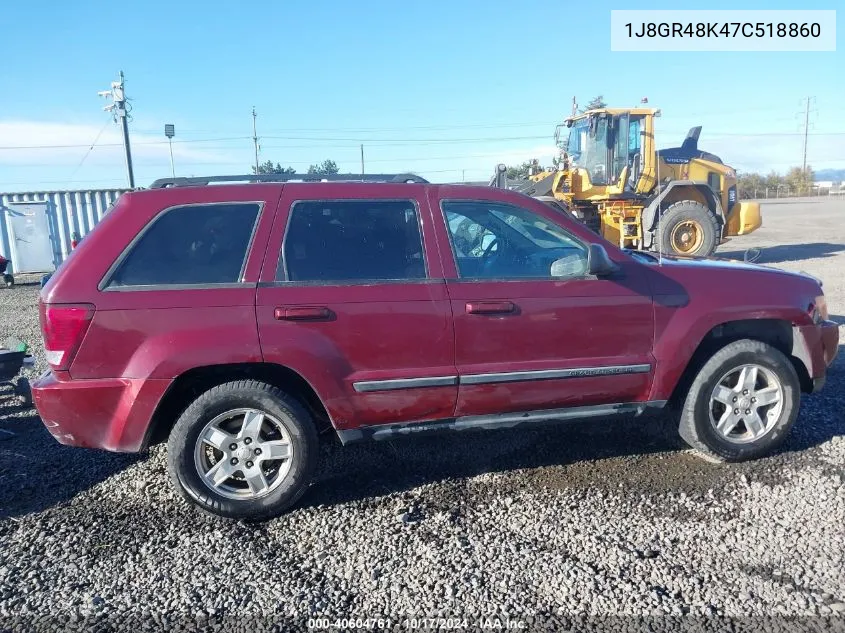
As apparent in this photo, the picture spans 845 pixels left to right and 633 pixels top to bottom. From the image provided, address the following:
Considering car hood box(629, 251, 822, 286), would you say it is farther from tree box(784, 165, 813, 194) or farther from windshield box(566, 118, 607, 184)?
tree box(784, 165, 813, 194)

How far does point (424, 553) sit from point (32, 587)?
1832 mm

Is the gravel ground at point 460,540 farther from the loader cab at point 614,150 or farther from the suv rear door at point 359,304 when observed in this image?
the loader cab at point 614,150

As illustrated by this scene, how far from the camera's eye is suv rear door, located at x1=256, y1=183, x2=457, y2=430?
3398 mm

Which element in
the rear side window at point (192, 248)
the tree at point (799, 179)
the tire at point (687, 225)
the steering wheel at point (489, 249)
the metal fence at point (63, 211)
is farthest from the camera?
the tree at point (799, 179)

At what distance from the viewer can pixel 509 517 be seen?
3418 millimetres

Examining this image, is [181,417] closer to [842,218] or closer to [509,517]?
[509,517]

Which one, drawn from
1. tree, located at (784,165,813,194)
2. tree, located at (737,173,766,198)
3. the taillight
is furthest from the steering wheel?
tree, located at (784,165,813,194)

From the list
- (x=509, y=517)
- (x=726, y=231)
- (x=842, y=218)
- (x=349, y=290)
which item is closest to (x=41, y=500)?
(x=349, y=290)

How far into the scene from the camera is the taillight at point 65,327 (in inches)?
126

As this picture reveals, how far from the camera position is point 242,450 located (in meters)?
3.47

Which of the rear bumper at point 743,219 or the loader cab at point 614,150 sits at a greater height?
the loader cab at point 614,150

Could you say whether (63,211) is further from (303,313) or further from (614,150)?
(303,313)

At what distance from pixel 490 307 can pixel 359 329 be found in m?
0.75

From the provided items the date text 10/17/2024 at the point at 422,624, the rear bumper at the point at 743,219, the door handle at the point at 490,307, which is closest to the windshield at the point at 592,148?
the rear bumper at the point at 743,219
